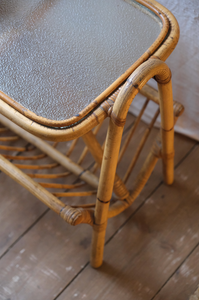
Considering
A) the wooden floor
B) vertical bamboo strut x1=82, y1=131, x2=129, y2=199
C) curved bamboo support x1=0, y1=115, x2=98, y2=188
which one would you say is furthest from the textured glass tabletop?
the wooden floor

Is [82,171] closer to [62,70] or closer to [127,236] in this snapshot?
[127,236]

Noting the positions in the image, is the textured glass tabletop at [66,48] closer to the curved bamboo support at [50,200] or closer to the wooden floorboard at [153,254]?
the curved bamboo support at [50,200]

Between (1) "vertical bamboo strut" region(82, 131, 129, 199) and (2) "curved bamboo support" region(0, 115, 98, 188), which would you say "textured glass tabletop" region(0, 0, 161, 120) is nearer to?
(1) "vertical bamboo strut" region(82, 131, 129, 199)

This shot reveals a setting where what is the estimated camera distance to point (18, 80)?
0.51 meters

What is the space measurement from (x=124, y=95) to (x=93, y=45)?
15 cm

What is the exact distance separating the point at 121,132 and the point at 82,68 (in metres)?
0.13

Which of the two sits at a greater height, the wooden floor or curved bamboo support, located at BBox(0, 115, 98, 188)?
curved bamboo support, located at BBox(0, 115, 98, 188)

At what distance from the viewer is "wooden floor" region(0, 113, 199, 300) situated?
2.55 ft

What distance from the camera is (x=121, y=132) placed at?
0.51 metres

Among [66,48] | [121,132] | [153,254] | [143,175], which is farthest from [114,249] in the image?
[66,48]

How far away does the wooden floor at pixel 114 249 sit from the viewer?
2.55 feet

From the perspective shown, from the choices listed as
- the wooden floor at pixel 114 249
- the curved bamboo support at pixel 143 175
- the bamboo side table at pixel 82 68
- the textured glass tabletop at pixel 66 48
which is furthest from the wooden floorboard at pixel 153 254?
the textured glass tabletop at pixel 66 48

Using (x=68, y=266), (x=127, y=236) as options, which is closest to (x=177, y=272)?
(x=127, y=236)

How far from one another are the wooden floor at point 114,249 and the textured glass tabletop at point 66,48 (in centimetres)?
48
